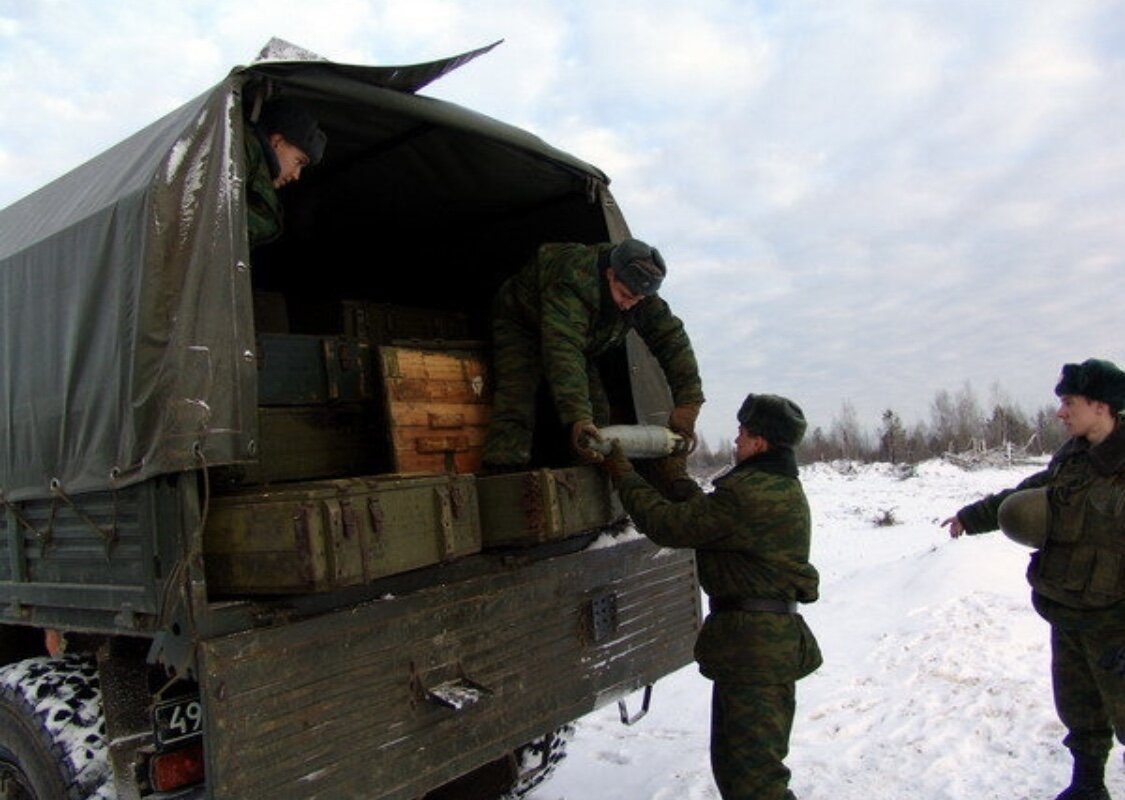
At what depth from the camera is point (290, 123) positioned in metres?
3.01

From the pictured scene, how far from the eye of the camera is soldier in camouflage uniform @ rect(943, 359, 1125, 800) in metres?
3.53

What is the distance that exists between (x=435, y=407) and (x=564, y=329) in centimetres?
60

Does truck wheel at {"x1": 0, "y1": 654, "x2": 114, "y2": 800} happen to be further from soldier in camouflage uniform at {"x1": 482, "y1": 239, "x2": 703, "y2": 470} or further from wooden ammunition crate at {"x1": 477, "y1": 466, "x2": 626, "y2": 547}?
A: soldier in camouflage uniform at {"x1": 482, "y1": 239, "x2": 703, "y2": 470}

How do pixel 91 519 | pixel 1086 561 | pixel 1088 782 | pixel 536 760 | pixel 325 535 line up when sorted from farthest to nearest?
pixel 536 760
pixel 1088 782
pixel 1086 561
pixel 91 519
pixel 325 535

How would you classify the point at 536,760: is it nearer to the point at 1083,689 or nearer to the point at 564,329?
the point at 564,329

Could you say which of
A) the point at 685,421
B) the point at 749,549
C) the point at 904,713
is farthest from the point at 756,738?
the point at 904,713

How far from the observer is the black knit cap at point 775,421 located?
3.39 m

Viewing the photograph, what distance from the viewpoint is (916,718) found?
196 inches

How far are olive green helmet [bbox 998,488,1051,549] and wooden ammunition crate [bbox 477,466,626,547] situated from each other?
6.38ft

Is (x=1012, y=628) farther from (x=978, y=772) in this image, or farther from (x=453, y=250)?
(x=453, y=250)

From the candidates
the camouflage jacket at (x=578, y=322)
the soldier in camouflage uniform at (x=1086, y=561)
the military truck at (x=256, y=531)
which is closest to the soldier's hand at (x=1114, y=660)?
the soldier in camouflage uniform at (x=1086, y=561)

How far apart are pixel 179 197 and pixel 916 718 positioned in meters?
4.58

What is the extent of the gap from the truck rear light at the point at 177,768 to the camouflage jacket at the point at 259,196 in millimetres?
1565

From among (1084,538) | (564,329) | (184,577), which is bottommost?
(1084,538)
